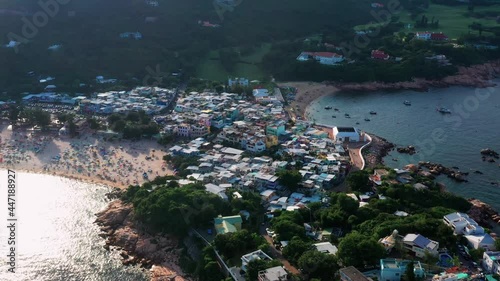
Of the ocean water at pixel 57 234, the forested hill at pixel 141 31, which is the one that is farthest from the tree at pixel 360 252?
the forested hill at pixel 141 31

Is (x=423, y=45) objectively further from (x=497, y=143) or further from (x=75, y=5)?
(x=75, y=5)

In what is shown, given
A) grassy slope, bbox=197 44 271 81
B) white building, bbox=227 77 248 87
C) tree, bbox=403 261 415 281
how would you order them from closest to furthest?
tree, bbox=403 261 415 281
white building, bbox=227 77 248 87
grassy slope, bbox=197 44 271 81

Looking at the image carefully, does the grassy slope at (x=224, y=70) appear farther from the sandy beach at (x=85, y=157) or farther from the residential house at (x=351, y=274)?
the residential house at (x=351, y=274)

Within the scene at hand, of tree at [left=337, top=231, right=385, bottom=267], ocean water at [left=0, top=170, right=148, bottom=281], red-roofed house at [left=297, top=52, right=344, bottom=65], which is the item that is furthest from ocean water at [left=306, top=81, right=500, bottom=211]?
ocean water at [left=0, top=170, right=148, bottom=281]

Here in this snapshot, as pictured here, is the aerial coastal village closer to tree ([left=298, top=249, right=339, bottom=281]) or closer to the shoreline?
tree ([left=298, top=249, right=339, bottom=281])

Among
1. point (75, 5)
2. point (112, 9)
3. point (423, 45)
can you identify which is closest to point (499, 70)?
point (423, 45)
